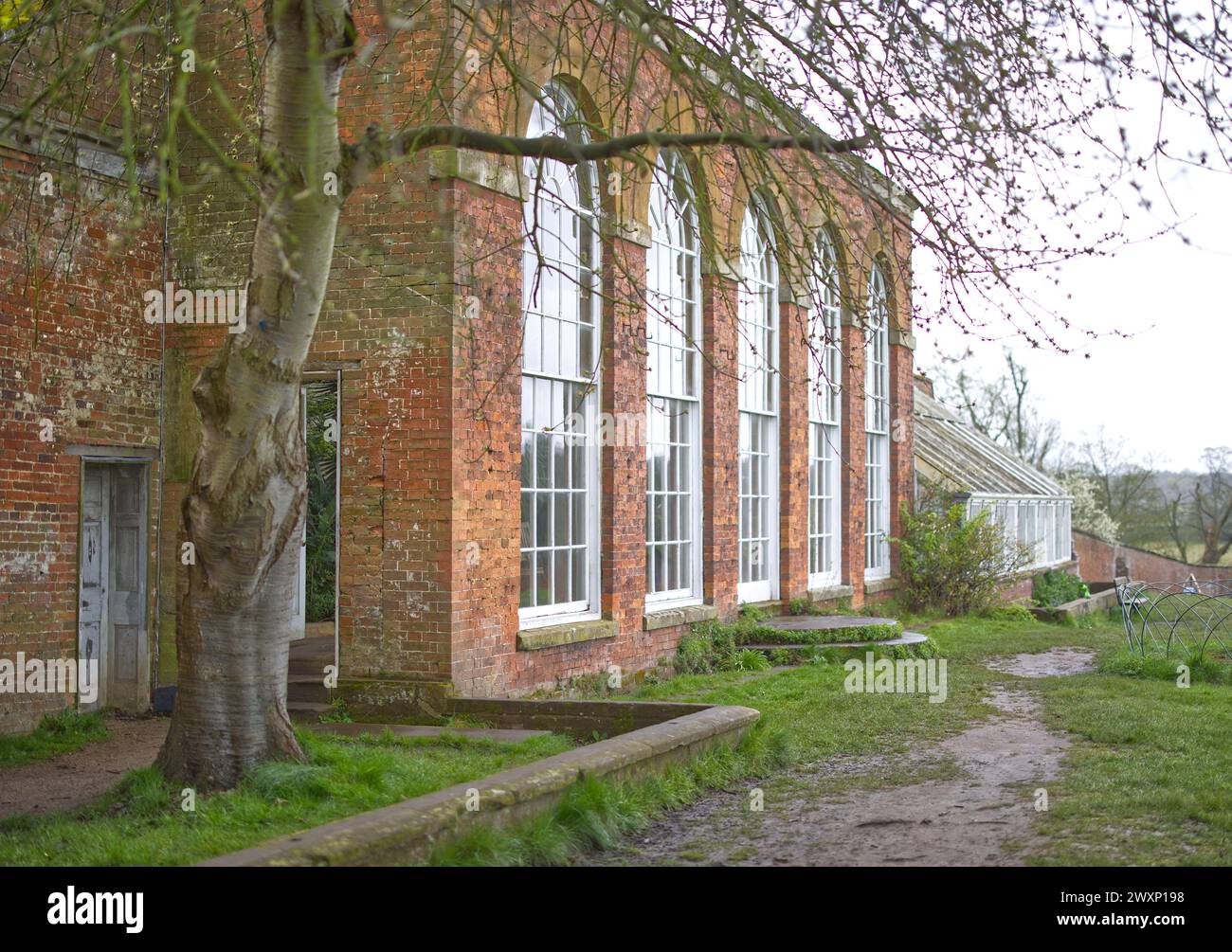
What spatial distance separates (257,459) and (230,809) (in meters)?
1.96

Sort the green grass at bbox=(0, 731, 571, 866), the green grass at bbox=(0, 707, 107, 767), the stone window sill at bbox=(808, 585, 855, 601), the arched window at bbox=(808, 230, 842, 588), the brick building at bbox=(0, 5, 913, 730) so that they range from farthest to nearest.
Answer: the arched window at bbox=(808, 230, 842, 588) → the stone window sill at bbox=(808, 585, 855, 601) → the brick building at bbox=(0, 5, 913, 730) → the green grass at bbox=(0, 707, 107, 767) → the green grass at bbox=(0, 731, 571, 866)

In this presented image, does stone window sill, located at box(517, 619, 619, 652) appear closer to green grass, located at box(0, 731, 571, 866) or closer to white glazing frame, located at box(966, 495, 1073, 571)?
green grass, located at box(0, 731, 571, 866)

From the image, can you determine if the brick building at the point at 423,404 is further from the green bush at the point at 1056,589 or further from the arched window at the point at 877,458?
the green bush at the point at 1056,589

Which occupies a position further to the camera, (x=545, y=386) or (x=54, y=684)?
(x=545, y=386)

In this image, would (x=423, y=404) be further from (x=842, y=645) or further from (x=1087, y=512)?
(x=1087, y=512)

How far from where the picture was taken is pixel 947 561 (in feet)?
75.5

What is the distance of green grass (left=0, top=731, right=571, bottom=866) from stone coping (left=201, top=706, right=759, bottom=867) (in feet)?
1.82

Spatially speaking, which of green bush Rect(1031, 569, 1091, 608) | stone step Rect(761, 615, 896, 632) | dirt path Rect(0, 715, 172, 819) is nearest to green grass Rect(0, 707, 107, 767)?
dirt path Rect(0, 715, 172, 819)

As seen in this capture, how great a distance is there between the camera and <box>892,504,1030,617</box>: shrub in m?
23.0

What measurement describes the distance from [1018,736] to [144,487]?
8108mm

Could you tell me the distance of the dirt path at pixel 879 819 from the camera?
7.05m

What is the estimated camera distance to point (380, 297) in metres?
11.2

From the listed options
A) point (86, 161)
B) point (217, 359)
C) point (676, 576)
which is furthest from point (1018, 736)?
point (86, 161)
